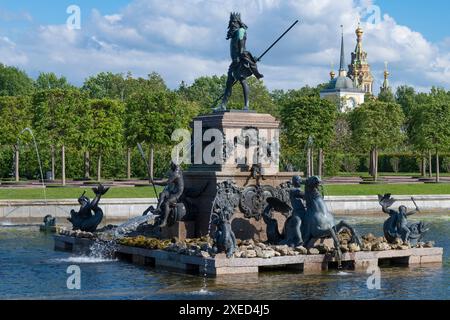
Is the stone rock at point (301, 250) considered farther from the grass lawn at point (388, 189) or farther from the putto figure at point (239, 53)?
the grass lawn at point (388, 189)

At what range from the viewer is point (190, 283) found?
16.5 meters

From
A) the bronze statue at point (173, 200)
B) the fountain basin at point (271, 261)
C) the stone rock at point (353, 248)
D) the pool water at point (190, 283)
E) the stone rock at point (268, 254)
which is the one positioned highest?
the bronze statue at point (173, 200)

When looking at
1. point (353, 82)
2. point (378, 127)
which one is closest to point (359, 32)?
point (353, 82)

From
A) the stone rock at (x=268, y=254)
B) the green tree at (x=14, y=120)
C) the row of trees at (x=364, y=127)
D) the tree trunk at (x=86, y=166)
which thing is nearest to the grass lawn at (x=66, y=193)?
the green tree at (x=14, y=120)

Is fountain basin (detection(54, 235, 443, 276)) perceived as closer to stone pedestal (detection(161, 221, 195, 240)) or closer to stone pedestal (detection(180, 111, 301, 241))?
stone pedestal (detection(161, 221, 195, 240))

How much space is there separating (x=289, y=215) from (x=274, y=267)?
282 centimetres

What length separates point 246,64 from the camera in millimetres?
22531

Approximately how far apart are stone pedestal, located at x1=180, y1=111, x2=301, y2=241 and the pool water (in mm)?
2829

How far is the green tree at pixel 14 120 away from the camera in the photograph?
49.9m

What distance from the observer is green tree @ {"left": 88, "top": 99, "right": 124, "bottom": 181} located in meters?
50.8

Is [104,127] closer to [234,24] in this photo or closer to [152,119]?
[152,119]

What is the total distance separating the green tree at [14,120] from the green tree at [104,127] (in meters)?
3.90

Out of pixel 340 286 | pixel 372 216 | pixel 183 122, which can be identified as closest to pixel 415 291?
pixel 340 286

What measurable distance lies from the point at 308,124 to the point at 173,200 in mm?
32057
